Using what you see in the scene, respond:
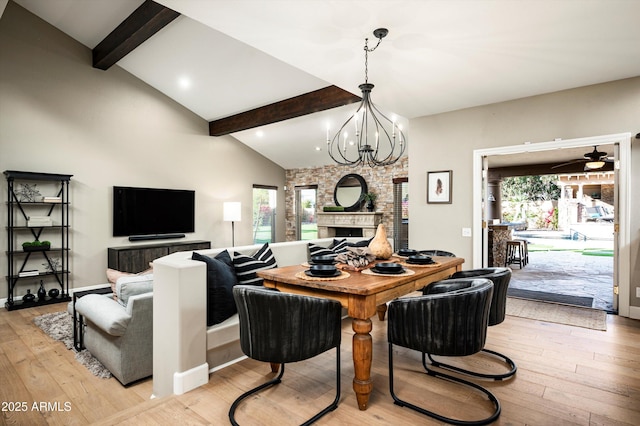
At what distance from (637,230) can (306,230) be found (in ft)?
22.4

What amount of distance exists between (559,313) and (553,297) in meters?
0.88

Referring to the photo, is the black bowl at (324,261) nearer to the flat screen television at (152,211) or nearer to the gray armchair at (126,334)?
the gray armchair at (126,334)

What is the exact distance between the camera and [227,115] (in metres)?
7.05

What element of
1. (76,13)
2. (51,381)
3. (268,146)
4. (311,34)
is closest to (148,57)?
(76,13)

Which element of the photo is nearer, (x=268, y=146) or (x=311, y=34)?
(x=311, y=34)

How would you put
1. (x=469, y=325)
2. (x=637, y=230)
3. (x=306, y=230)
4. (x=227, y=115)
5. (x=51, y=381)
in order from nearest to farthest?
(x=469, y=325), (x=51, y=381), (x=637, y=230), (x=227, y=115), (x=306, y=230)

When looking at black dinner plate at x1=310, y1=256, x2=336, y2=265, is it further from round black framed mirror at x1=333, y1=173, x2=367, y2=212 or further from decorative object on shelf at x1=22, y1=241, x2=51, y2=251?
round black framed mirror at x1=333, y1=173, x2=367, y2=212

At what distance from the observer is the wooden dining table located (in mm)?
1957

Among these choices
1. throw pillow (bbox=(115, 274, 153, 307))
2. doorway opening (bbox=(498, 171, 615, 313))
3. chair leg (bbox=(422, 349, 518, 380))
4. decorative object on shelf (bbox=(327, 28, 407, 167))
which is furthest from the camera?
doorway opening (bbox=(498, 171, 615, 313))

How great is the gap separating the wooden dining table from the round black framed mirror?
5.73 meters

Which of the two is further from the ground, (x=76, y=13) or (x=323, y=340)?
(x=76, y=13)

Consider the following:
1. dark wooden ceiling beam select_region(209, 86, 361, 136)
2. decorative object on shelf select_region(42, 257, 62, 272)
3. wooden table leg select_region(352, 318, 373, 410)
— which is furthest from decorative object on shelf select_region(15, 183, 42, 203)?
wooden table leg select_region(352, 318, 373, 410)

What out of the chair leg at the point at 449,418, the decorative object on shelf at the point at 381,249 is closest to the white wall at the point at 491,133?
the decorative object on shelf at the point at 381,249

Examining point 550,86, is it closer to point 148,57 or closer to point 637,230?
point 637,230
